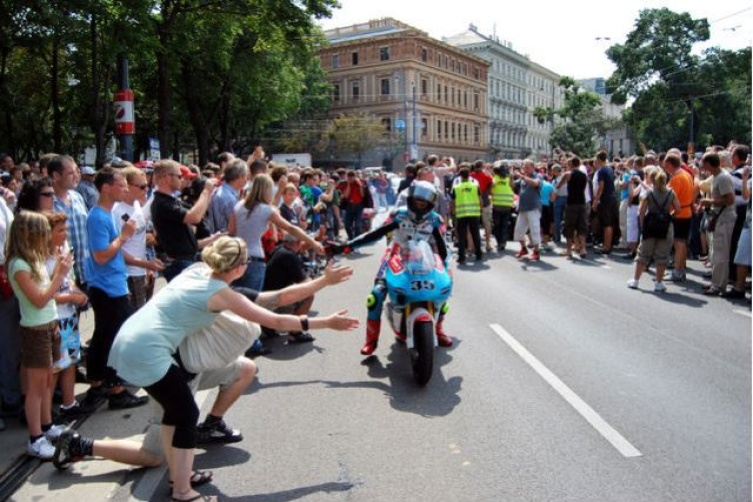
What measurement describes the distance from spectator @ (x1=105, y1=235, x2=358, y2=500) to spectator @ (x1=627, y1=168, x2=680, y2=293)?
8264 mm

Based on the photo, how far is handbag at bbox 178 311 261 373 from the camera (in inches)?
167

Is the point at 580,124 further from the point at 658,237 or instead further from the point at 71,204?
the point at 71,204

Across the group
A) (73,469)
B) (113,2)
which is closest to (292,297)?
(73,469)

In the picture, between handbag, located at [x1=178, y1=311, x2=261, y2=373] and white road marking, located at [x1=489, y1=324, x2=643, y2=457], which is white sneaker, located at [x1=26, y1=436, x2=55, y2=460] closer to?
handbag, located at [x1=178, y1=311, x2=261, y2=373]

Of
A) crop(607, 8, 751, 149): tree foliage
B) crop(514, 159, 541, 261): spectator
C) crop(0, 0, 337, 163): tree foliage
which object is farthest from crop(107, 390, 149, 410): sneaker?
crop(607, 8, 751, 149): tree foliage

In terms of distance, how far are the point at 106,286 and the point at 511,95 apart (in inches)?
4292

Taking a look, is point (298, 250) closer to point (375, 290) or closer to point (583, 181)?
point (375, 290)

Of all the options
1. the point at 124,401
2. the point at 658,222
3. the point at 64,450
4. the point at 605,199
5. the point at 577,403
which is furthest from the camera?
the point at 605,199

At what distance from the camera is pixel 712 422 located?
5.21 m

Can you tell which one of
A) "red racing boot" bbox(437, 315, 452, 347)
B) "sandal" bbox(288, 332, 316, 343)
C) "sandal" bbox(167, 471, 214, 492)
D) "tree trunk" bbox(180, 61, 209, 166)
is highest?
"tree trunk" bbox(180, 61, 209, 166)

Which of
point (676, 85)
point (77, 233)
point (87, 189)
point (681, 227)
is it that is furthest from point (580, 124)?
point (77, 233)

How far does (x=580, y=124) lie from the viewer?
72.8m

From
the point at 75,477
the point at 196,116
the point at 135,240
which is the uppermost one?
the point at 196,116

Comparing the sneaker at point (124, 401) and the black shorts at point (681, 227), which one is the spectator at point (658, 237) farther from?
the sneaker at point (124, 401)
